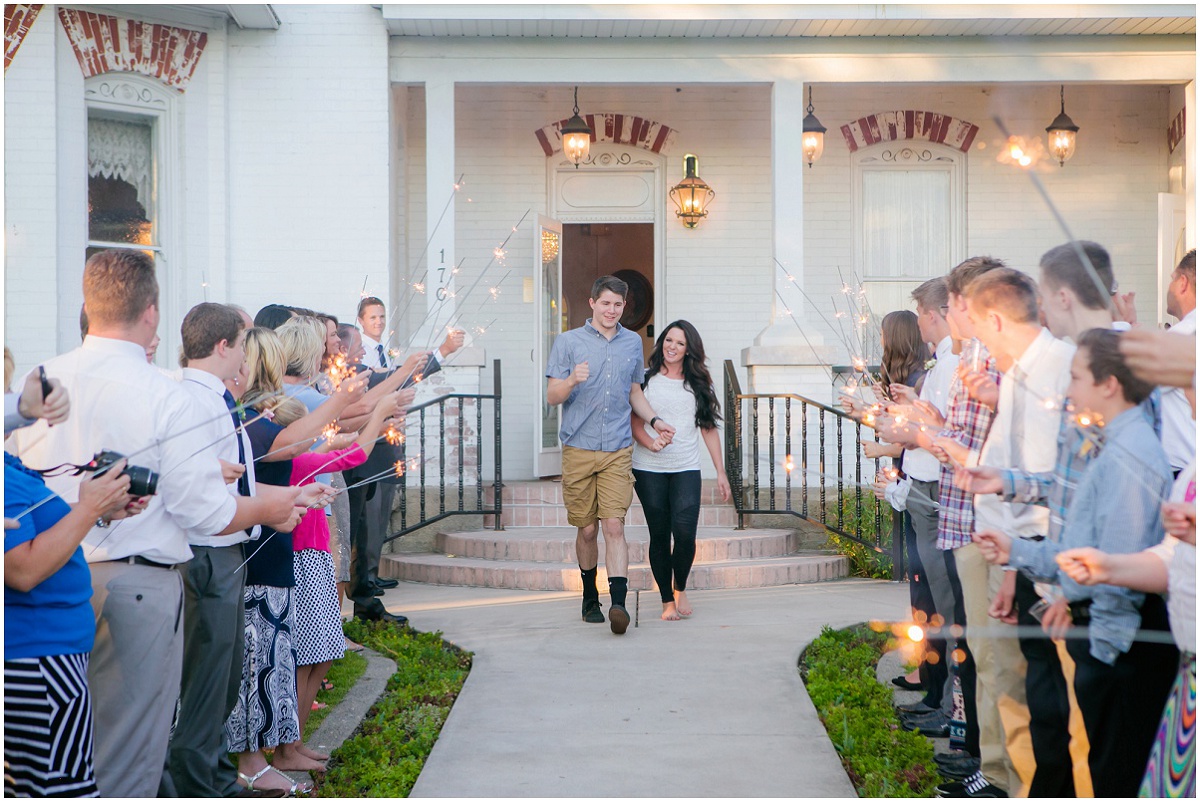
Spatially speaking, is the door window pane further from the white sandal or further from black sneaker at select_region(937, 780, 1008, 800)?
black sneaker at select_region(937, 780, 1008, 800)

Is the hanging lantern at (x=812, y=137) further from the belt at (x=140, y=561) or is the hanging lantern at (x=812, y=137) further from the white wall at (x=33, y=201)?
the belt at (x=140, y=561)

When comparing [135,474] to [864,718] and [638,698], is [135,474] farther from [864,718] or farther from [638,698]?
[864,718]

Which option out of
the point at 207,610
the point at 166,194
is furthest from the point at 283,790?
the point at 166,194

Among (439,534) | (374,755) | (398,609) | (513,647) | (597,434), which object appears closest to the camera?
(374,755)

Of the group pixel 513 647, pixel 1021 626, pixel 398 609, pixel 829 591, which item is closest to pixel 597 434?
pixel 513 647

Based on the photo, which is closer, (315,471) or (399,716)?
(315,471)

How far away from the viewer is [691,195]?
10.4 m

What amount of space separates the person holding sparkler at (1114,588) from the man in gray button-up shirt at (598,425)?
3.74 metres

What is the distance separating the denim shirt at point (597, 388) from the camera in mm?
6355

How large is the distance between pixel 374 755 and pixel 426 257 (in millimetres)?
6360

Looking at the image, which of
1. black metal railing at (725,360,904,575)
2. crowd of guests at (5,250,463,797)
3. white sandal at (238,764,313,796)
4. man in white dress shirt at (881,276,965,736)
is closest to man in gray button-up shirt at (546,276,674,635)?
black metal railing at (725,360,904,575)

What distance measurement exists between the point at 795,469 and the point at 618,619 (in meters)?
3.57

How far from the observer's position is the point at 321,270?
923cm

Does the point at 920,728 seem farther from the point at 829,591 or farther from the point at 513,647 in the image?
the point at 829,591
